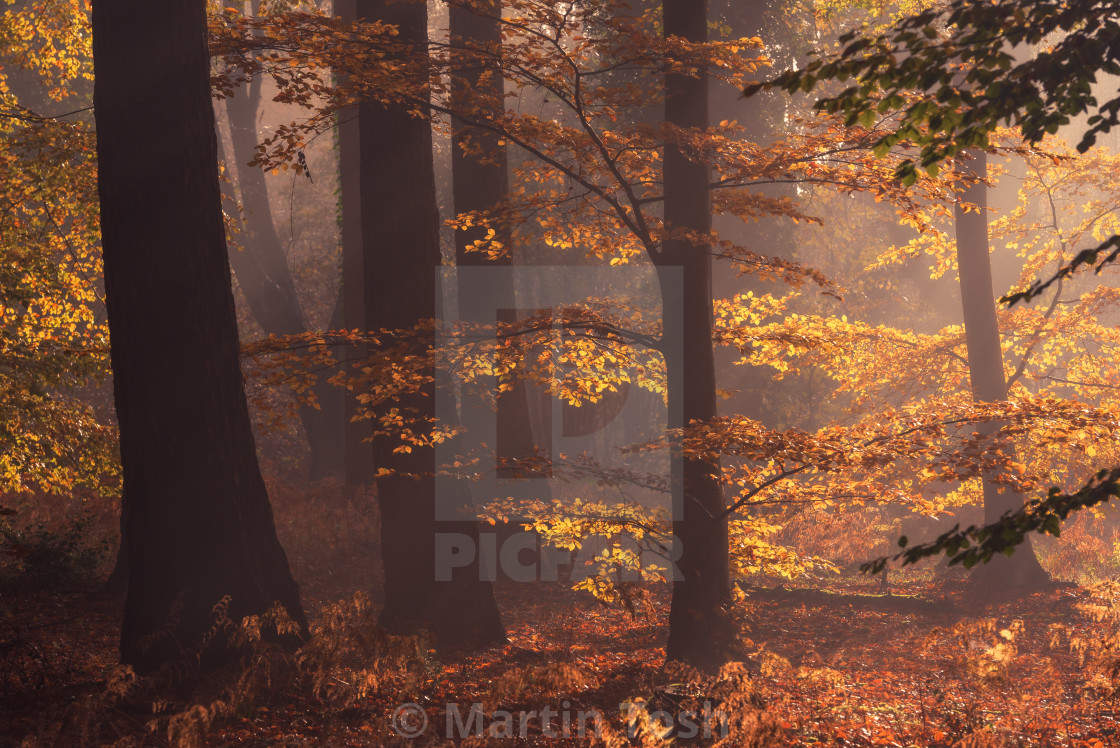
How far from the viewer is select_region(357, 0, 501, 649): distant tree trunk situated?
329 inches

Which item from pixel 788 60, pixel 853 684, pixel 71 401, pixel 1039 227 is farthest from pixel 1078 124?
pixel 71 401

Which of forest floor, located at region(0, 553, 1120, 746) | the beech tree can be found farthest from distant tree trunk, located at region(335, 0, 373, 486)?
the beech tree

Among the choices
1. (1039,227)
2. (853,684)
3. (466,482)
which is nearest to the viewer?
(853,684)

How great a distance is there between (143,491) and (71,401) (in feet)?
14.3

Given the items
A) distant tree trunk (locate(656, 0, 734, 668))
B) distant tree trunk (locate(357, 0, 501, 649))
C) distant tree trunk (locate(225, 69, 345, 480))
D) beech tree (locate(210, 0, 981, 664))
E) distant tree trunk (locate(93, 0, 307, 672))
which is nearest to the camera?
distant tree trunk (locate(93, 0, 307, 672))

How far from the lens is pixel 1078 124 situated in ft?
156

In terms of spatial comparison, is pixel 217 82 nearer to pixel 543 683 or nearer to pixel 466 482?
pixel 466 482

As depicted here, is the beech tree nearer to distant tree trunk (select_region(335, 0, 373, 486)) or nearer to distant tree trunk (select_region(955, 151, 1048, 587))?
distant tree trunk (select_region(335, 0, 373, 486))

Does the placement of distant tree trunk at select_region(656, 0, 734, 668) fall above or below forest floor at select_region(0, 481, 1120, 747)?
above

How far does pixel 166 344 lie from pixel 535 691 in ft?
12.4

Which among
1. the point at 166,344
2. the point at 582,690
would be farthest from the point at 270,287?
the point at 582,690

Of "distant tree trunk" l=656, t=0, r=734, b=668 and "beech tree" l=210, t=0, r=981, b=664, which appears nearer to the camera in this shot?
"beech tree" l=210, t=0, r=981, b=664

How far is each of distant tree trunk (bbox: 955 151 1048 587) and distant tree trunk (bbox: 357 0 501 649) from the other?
8.64 meters

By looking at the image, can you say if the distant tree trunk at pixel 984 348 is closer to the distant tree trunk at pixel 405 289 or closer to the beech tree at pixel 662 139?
the beech tree at pixel 662 139
